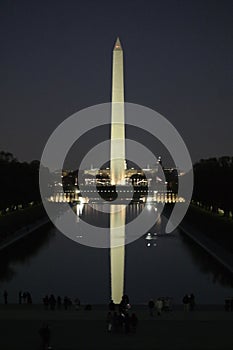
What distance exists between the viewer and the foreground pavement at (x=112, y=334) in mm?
7637

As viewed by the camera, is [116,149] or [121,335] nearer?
[121,335]

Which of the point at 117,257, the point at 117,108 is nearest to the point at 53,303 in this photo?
the point at 117,257

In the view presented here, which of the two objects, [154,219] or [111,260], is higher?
[154,219]

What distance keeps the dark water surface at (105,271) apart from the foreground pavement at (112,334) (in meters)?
2.80

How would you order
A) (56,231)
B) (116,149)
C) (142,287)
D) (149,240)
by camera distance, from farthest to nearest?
(116,149), (56,231), (149,240), (142,287)

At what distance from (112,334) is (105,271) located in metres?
7.40

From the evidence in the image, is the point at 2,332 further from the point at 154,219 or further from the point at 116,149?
the point at 116,149

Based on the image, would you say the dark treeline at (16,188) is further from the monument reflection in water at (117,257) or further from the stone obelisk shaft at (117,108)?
the stone obelisk shaft at (117,108)

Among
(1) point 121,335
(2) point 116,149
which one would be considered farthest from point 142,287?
(2) point 116,149

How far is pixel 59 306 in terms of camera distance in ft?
36.0

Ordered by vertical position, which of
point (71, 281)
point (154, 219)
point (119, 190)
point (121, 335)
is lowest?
point (121, 335)

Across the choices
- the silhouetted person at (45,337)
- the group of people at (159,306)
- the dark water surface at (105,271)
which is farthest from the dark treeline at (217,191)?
the silhouetted person at (45,337)

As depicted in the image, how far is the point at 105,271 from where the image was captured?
15.7m

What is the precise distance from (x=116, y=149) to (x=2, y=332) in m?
45.8
